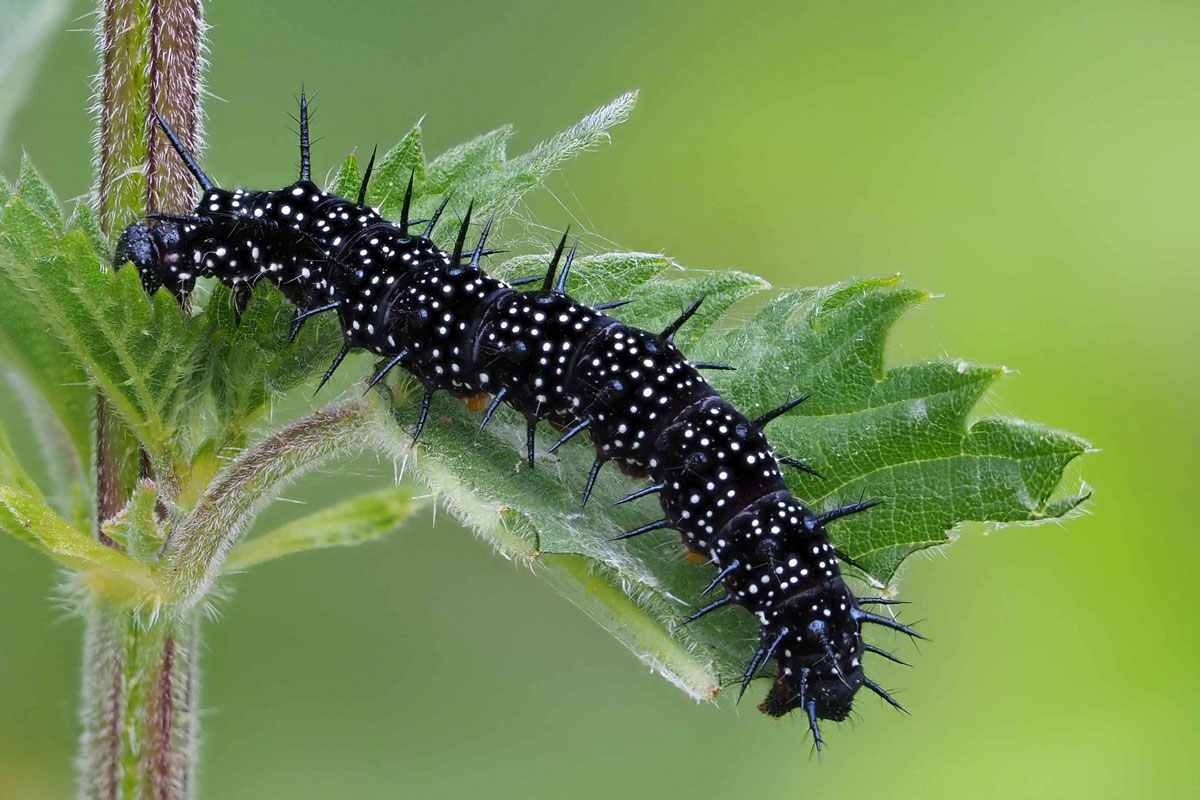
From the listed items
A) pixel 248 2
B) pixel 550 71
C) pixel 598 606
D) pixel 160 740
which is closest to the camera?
pixel 598 606

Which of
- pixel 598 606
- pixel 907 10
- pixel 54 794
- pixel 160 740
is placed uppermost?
pixel 907 10

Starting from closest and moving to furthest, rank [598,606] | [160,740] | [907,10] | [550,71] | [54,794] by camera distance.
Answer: [598,606] → [160,740] → [54,794] → [550,71] → [907,10]

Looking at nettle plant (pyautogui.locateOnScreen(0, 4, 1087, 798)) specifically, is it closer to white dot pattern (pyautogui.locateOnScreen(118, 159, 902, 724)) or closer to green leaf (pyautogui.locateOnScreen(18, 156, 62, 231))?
green leaf (pyautogui.locateOnScreen(18, 156, 62, 231))

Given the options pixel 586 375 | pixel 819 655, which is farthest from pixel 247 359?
pixel 819 655

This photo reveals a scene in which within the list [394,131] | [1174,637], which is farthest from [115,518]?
[1174,637]

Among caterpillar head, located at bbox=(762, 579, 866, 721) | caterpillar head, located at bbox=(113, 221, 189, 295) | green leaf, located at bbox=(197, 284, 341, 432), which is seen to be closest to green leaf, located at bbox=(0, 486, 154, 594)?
green leaf, located at bbox=(197, 284, 341, 432)

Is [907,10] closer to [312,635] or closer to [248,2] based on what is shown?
[248,2]
